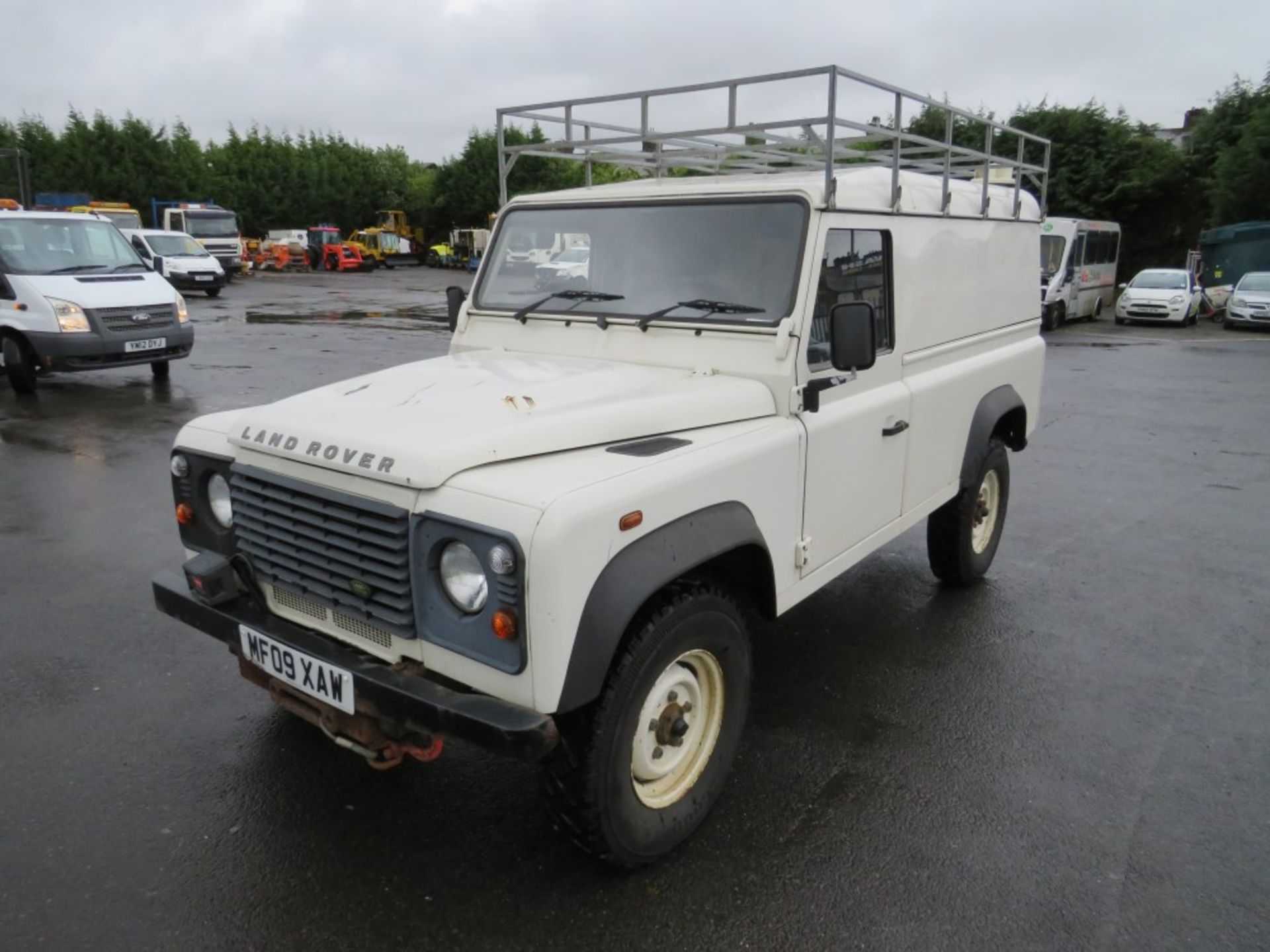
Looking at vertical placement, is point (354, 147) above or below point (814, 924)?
above

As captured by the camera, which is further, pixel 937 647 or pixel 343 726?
pixel 937 647

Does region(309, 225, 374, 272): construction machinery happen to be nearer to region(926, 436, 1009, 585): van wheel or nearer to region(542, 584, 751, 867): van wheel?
region(926, 436, 1009, 585): van wheel

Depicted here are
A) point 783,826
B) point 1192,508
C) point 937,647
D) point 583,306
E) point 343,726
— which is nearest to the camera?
point 343,726

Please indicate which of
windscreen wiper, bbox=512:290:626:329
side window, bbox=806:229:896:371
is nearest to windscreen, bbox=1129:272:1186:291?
side window, bbox=806:229:896:371

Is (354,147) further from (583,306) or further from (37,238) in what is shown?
(583,306)

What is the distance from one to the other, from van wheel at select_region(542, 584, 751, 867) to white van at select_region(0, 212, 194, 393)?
34.3 feet

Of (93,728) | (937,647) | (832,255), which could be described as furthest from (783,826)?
(93,728)

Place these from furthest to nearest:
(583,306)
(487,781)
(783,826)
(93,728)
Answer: (583,306)
(93,728)
(487,781)
(783,826)

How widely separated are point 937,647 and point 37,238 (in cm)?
1164

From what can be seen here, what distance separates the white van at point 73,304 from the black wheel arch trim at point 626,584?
10.5 meters

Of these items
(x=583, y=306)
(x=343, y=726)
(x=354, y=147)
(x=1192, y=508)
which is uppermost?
(x=354, y=147)

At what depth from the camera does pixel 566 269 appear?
4.27 meters

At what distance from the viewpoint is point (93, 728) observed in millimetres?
3803

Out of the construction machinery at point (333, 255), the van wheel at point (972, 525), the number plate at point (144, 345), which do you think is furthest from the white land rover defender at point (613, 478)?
the construction machinery at point (333, 255)
